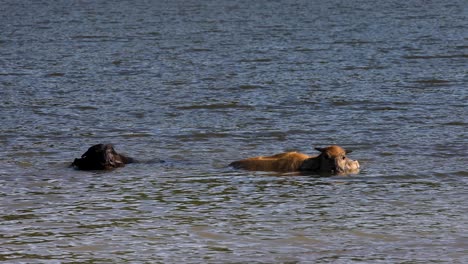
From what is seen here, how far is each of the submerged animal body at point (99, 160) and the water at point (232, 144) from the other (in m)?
0.27

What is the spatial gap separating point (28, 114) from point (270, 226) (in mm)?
11149

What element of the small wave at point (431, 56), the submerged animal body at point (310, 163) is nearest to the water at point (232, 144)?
the small wave at point (431, 56)

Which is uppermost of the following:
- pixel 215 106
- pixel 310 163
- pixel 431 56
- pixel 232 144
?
pixel 431 56

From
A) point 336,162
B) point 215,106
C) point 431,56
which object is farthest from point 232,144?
point 431,56

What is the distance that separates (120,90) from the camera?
2708cm

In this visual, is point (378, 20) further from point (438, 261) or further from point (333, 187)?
point (438, 261)

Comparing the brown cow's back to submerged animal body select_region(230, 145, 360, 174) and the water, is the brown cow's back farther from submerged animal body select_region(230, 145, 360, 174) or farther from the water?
the water

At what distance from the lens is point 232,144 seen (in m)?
19.1

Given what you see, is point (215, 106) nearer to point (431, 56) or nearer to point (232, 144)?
point (232, 144)

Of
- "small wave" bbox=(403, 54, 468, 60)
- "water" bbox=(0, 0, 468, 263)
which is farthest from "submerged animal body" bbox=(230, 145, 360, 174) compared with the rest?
"small wave" bbox=(403, 54, 468, 60)

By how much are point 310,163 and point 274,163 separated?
1.77ft

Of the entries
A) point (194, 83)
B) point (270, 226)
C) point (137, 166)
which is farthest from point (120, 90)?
point (270, 226)

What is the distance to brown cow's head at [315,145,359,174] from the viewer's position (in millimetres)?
16281

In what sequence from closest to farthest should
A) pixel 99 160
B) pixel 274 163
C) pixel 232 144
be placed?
pixel 274 163 < pixel 99 160 < pixel 232 144
